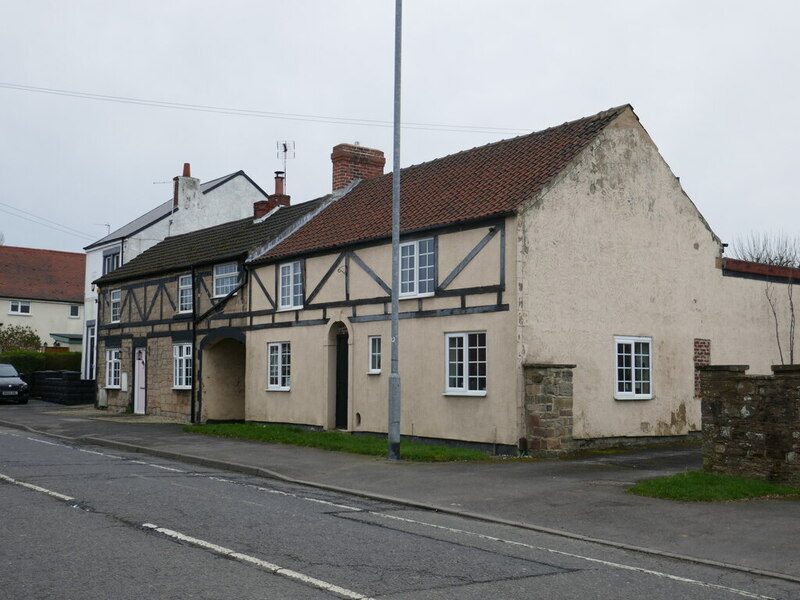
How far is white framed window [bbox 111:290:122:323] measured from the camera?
35.2m

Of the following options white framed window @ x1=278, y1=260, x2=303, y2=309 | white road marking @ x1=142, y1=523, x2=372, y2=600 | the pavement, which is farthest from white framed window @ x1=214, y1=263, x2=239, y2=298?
white road marking @ x1=142, y1=523, x2=372, y2=600

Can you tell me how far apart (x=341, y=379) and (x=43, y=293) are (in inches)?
1717

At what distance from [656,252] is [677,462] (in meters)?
6.05

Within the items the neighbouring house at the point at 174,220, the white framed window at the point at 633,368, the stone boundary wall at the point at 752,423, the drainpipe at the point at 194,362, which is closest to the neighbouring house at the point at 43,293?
the neighbouring house at the point at 174,220

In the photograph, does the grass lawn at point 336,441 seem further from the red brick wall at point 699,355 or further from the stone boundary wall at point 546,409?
the red brick wall at point 699,355

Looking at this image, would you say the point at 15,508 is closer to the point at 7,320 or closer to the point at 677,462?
the point at 677,462

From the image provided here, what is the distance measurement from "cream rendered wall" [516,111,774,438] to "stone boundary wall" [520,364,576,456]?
0.55 m

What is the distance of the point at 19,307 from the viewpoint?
59250 millimetres

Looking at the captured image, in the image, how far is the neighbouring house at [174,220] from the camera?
4212cm

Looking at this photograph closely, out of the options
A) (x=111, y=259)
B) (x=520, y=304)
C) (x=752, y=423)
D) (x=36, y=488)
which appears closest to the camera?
(x=36, y=488)

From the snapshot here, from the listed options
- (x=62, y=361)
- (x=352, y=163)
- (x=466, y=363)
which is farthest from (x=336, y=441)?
(x=62, y=361)

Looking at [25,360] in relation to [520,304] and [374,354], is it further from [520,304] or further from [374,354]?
[520,304]

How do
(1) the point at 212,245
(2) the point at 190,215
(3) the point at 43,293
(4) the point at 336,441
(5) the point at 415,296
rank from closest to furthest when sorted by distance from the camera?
(4) the point at 336,441, (5) the point at 415,296, (1) the point at 212,245, (2) the point at 190,215, (3) the point at 43,293

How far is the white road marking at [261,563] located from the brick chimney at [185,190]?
3461cm
